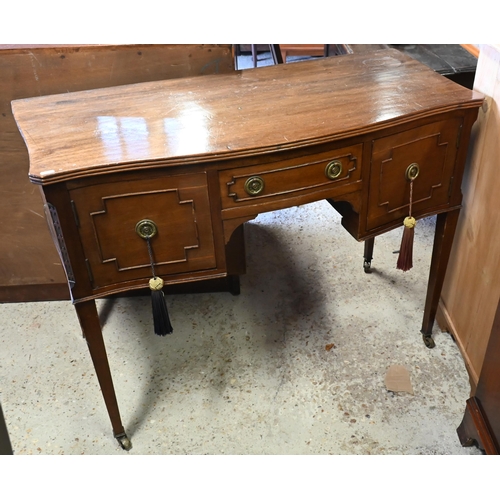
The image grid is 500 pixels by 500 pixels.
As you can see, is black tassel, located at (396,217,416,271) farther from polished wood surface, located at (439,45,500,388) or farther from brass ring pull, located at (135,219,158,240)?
brass ring pull, located at (135,219,158,240)

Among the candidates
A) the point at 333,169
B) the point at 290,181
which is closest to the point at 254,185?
the point at 290,181

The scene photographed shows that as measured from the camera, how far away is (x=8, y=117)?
1.57 metres

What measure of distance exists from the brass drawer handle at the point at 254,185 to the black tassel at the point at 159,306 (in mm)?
290

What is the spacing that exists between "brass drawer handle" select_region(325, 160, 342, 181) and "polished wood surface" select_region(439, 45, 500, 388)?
1.50 ft

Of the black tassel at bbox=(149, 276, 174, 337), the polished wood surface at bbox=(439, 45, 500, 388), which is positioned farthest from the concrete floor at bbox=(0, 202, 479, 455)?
the black tassel at bbox=(149, 276, 174, 337)

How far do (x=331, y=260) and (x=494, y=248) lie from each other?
78 cm

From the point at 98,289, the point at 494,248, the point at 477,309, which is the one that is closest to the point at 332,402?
the point at 477,309

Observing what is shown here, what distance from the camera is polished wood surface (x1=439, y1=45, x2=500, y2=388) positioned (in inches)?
54.8

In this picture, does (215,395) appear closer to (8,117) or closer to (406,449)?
(406,449)

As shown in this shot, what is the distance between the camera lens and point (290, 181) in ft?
3.92

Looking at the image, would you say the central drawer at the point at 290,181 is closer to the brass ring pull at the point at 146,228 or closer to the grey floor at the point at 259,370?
the brass ring pull at the point at 146,228

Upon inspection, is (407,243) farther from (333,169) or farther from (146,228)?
(146,228)

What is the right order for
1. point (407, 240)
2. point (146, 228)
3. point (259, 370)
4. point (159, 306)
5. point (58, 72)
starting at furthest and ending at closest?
point (259, 370), point (58, 72), point (407, 240), point (159, 306), point (146, 228)

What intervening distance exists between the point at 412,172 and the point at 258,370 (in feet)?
2.49
